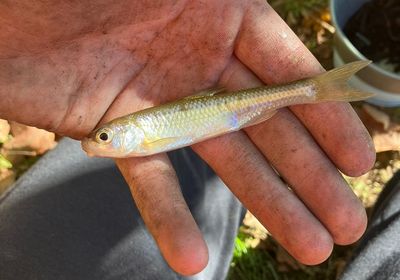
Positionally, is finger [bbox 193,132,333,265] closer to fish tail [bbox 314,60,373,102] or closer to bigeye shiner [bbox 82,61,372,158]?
bigeye shiner [bbox 82,61,372,158]

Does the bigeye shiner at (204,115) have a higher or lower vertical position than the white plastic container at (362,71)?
higher

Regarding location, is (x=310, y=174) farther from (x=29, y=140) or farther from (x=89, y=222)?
(x=29, y=140)

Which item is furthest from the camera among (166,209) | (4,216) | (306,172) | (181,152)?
(181,152)

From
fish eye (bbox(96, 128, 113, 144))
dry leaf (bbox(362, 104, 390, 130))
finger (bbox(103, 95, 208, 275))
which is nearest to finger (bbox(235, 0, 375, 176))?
Answer: finger (bbox(103, 95, 208, 275))

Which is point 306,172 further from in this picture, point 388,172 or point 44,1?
point 388,172

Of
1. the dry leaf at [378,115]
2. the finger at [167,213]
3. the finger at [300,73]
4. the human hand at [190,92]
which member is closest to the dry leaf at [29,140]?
the human hand at [190,92]

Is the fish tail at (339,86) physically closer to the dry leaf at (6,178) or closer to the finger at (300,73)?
the finger at (300,73)

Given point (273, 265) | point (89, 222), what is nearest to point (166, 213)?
point (89, 222)

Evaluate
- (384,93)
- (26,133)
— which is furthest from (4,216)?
(384,93)
